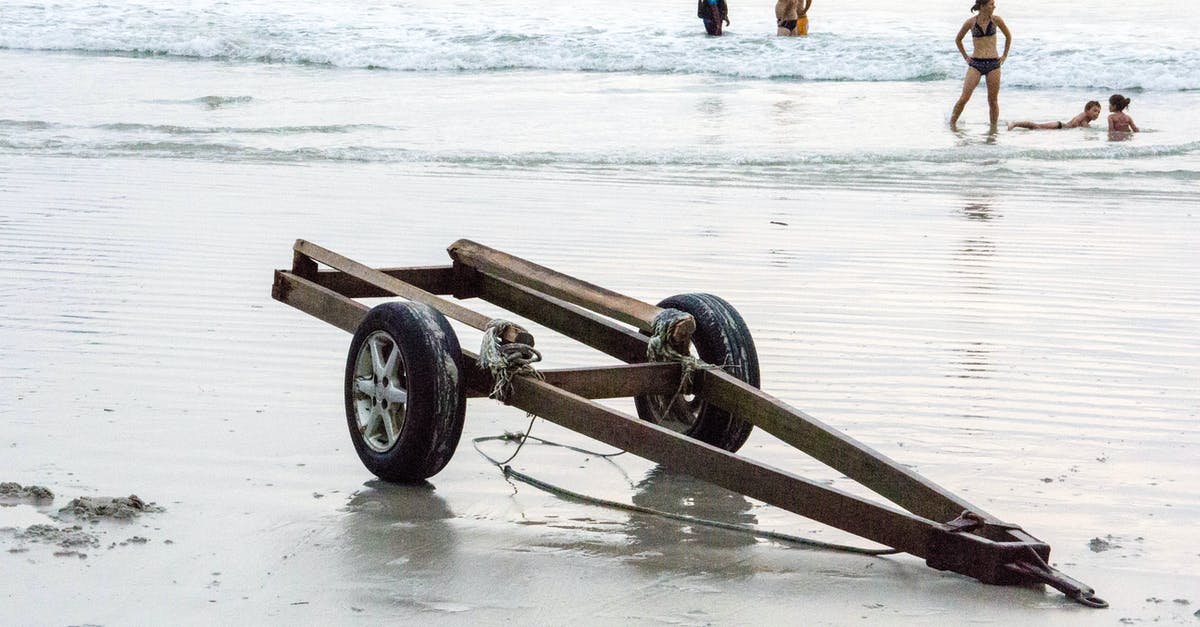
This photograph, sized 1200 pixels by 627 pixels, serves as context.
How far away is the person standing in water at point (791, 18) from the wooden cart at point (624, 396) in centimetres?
2763

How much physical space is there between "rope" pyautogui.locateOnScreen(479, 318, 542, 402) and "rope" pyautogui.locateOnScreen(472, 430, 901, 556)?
21 cm

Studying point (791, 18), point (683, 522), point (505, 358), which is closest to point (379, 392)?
point (505, 358)

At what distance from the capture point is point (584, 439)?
4.88 metres

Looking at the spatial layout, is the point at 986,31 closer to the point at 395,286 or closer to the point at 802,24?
the point at 802,24

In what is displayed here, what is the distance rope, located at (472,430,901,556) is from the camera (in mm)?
3725

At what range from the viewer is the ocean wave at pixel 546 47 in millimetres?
26656

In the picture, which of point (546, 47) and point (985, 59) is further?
point (546, 47)

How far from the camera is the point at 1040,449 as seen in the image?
468 cm

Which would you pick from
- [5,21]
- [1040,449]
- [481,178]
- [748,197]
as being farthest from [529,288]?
[5,21]

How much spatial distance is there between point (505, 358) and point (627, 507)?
576 millimetres

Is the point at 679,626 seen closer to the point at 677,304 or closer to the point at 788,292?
the point at 677,304

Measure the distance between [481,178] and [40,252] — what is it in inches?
192

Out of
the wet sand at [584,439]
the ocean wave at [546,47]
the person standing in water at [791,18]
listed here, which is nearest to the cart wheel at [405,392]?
the wet sand at [584,439]

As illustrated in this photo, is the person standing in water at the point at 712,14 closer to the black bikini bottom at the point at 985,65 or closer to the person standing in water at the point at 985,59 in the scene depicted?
the person standing in water at the point at 985,59
